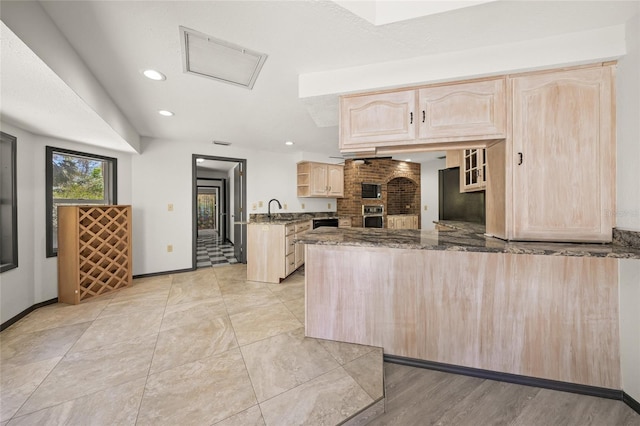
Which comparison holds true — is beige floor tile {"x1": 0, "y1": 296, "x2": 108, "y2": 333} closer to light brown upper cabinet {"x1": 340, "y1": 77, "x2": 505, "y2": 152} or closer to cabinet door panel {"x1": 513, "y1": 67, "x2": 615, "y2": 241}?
light brown upper cabinet {"x1": 340, "y1": 77, "x2": 505, "y2": 152}

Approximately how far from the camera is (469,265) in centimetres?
160

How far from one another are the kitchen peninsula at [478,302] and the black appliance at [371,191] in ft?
13.0

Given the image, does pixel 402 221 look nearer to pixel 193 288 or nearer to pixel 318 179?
pixel 318 179

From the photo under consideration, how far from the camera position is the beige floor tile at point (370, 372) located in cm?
135

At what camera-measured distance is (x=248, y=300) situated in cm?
270

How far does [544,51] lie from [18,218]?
442 centimetres

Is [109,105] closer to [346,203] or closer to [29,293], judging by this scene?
[29,293]

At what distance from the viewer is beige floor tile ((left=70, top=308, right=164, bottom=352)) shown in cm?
185

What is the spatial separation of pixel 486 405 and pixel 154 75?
10.2 feet

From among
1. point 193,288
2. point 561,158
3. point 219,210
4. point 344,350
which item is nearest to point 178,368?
point 344,350

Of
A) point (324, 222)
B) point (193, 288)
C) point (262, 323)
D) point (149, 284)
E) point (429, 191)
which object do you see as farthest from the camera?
point (429, 191)

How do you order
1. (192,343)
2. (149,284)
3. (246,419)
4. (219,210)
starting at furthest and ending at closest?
(219,210) < (149,284) < (192,343) < (246,419)

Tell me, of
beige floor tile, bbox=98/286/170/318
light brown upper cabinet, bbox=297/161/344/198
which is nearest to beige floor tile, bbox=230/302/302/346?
beige floor tile, bbox=98/286/170/318

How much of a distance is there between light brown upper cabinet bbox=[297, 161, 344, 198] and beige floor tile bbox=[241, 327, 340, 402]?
3.30 metres
